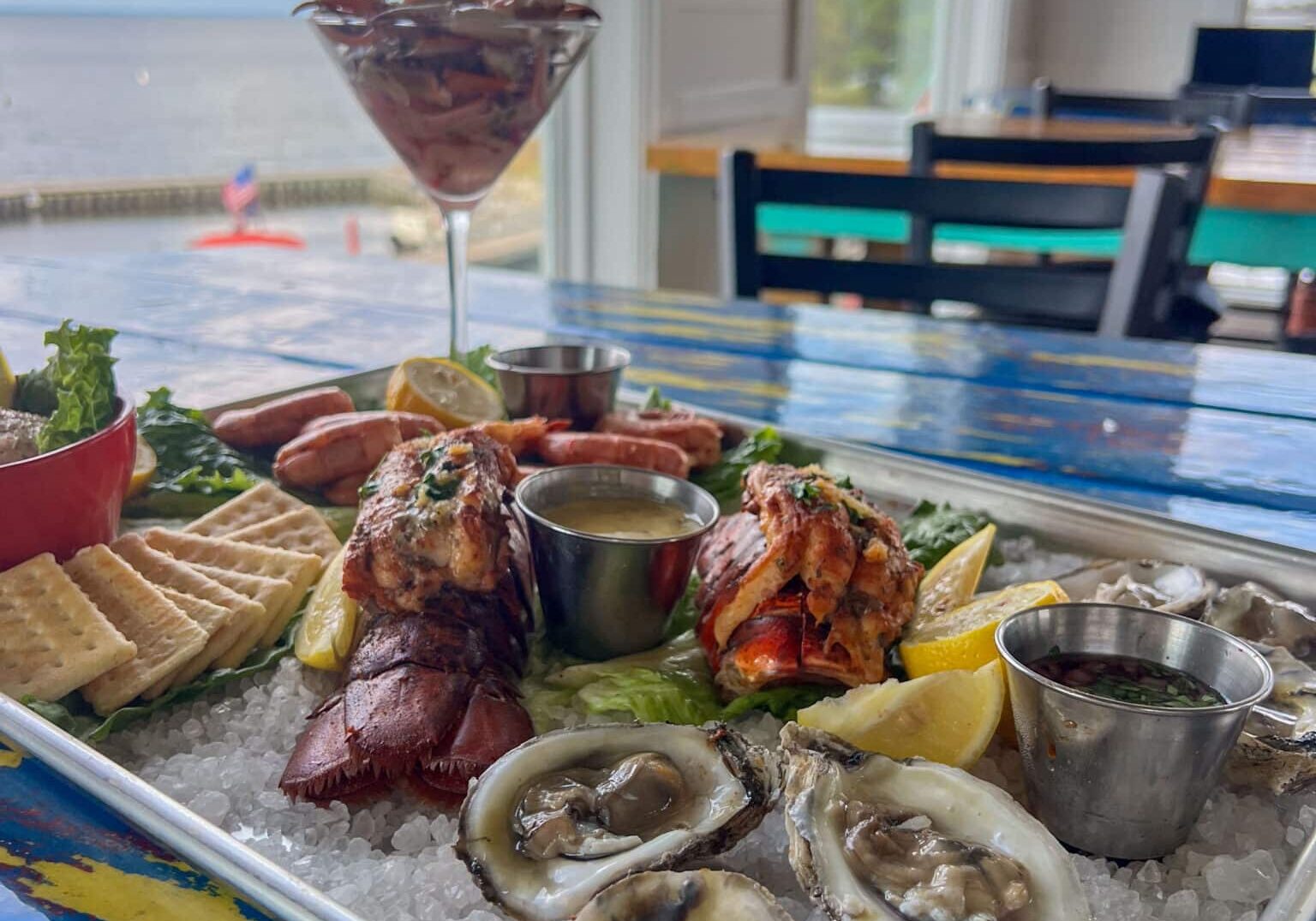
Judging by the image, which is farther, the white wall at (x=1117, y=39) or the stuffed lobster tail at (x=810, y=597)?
the white wall at (x=1117, y=39)

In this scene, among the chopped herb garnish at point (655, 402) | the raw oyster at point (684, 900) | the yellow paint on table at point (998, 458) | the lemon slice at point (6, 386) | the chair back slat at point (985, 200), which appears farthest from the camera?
the chair back slat at point (985, 200)

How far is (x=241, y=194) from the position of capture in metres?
9.50

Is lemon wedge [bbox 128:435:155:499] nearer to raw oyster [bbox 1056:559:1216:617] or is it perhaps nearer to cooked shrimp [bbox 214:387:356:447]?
cooked shrimp [bbox 214:387:356:447]

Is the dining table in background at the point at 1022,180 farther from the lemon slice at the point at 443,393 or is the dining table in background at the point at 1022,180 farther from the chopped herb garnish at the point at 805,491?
the chopped herb garnish at the point at 805,491

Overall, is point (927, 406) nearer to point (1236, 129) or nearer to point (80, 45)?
point (1236, 129)

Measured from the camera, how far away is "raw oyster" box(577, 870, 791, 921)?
78 centimetres

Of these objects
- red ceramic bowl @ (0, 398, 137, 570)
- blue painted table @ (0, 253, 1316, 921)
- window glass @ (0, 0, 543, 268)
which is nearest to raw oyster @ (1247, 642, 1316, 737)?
blue painted table @ (0, 253, 1316, 921)

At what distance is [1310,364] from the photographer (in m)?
2.85

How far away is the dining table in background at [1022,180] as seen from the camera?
4.62m

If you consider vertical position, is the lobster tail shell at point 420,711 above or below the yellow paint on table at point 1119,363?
below

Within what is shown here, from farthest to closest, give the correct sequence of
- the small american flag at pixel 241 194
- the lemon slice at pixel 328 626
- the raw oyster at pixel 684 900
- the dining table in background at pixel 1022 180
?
the small american flag at pixel 241 194 < the dining table in background at pixel 1022 180 < the lemon slice at pixel 328 626 < the raw oyster at pixel 684 900

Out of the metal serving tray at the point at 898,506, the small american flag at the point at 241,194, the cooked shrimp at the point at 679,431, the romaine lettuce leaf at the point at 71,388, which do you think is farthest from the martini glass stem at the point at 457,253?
the small american flag at the point at 241,194

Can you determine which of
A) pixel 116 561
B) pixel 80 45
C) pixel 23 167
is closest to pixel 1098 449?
pixel 116 561

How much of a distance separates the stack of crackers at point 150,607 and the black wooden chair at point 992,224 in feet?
6.94
